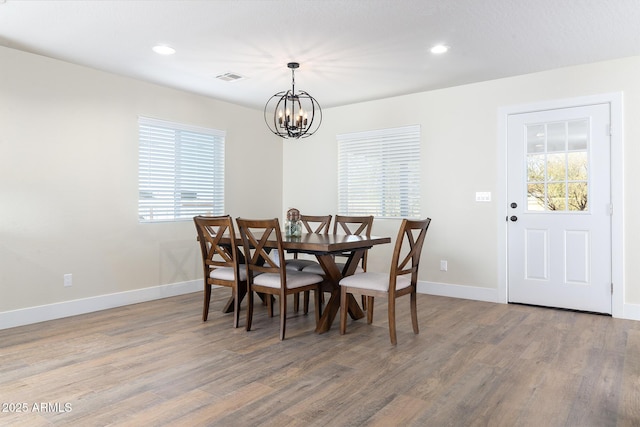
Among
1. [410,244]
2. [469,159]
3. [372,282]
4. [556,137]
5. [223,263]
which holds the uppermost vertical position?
[556,137]

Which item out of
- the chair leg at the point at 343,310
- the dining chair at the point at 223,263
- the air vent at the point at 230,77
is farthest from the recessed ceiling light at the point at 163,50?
the chair leg at the point at 343,310

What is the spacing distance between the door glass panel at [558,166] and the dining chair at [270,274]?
102 inches

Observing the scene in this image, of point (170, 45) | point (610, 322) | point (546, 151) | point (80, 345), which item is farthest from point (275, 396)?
point (546, 151)

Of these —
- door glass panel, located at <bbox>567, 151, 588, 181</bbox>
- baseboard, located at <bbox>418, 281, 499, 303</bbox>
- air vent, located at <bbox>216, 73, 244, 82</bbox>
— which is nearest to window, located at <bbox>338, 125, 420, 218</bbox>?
baseboard, located at <bbox>418, 281, 499, 303</bbox>

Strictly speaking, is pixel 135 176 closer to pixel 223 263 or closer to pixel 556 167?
pixel 223 263

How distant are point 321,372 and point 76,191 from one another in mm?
3068

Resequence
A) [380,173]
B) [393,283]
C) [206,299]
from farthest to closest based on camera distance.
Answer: [380,173] → [206,299] → [393,283]

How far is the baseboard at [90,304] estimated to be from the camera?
364cm

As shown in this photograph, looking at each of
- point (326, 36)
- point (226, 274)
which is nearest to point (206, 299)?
point (226, 274)

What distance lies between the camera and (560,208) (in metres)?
4.23

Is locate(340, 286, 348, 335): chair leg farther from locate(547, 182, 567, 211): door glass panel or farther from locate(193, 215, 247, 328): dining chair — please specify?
locate(547, 182, 567, 211): door glass panel

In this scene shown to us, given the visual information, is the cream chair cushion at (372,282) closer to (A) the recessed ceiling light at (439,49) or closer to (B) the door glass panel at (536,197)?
(B) the door glass panel at (536,197)

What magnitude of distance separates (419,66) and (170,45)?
7.69 ft

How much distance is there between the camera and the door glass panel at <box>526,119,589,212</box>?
4.12 metres
